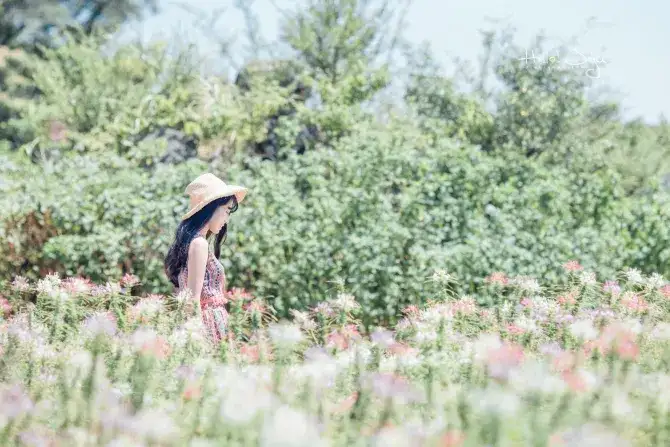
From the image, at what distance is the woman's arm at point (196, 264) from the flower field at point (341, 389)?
1.58 feet

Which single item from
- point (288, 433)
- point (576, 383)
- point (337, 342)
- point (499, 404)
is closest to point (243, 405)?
point (288, 433)

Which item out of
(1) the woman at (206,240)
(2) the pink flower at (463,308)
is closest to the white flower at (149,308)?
(1) the woman at (206,240)

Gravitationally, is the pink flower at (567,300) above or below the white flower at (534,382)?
above

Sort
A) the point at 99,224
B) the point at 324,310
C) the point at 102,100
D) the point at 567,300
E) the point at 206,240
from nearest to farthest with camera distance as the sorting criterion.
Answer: the point at 324,310
the point at 567,300
the point at 206,240
the point at 99,224
the point at 102,100

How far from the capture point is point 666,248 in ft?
21.3

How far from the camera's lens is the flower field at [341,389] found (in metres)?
1.78

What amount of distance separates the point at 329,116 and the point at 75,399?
6.82 metres

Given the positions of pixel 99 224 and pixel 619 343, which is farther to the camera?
pixel 99 224

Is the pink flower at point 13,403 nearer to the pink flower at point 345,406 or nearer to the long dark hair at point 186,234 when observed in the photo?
the pink flower at point 345,406

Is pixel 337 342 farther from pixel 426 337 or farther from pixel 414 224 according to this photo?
pixel 414 224

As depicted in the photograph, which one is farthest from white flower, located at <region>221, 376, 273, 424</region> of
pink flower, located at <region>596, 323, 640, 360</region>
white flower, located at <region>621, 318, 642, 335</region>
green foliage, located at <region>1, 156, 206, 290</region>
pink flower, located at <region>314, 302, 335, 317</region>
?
green foliage, located at <region>1, 156, 206, 290</region>

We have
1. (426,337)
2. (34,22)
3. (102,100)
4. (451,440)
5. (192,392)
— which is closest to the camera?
(451,440)

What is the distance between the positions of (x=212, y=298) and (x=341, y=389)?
73.5 inches

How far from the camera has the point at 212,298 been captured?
14.2 feet
